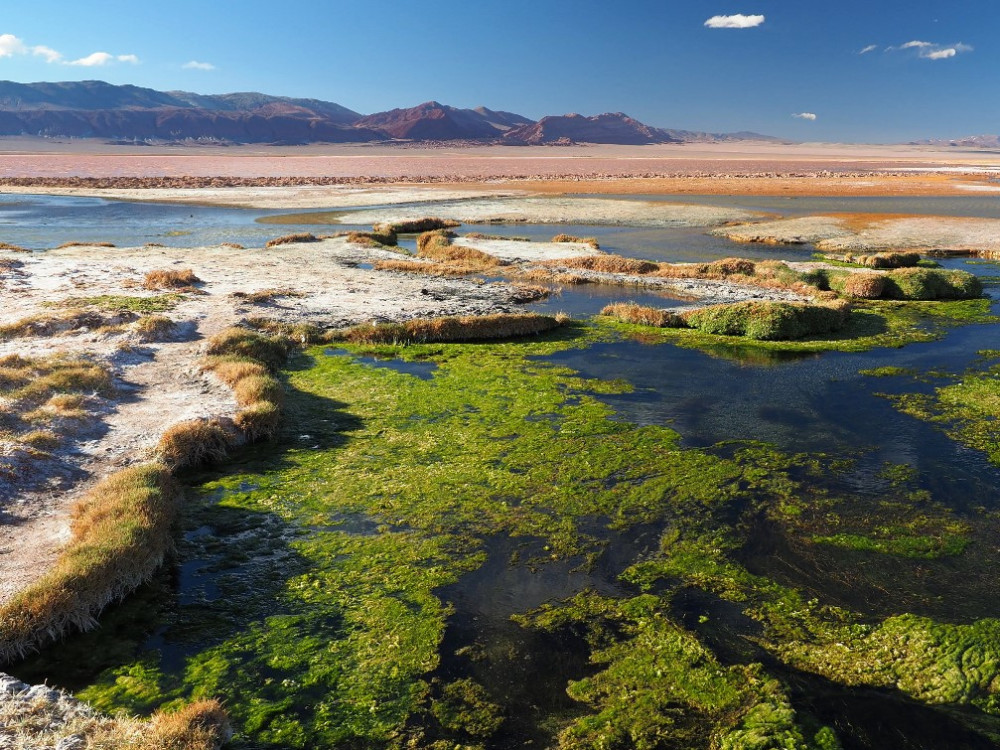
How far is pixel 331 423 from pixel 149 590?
7.18 meters

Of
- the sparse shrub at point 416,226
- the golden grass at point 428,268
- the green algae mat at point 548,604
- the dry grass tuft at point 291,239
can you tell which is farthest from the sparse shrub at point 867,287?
the dry grass tuft at point 291,239

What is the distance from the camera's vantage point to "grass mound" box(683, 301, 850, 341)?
25.8 metres

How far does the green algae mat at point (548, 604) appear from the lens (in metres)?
8.33

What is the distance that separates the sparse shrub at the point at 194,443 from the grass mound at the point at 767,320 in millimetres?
18233

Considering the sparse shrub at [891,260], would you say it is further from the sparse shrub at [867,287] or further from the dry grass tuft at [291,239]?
the dry grass tuft at [291,239]

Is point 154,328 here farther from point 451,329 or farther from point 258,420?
point 451,329

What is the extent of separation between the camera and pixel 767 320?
26.0 m

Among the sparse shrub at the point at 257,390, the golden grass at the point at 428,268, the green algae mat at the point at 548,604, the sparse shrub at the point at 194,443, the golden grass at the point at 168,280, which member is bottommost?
the green algae mat at the point at 548,604

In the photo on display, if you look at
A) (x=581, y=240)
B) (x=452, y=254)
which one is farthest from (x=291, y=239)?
(x=581, y=240)

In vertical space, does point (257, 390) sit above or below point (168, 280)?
below

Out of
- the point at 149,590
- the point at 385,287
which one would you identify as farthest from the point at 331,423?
the point at 385,287

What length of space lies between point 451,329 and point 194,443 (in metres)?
12.0

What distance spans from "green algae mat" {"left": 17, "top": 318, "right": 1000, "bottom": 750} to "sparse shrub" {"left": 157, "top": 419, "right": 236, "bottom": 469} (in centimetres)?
66

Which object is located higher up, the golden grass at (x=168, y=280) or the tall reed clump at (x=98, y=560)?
the golden grass at (x=168, y=280)
